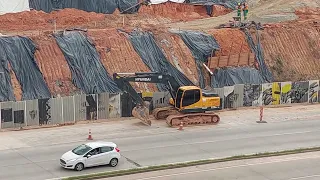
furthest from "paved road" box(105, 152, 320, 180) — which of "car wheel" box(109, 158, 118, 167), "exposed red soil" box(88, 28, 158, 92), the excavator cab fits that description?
"exposed red soil" box(88, 28, 158, 92)

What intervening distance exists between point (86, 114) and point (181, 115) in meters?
6.17

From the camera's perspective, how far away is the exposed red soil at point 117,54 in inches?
1778

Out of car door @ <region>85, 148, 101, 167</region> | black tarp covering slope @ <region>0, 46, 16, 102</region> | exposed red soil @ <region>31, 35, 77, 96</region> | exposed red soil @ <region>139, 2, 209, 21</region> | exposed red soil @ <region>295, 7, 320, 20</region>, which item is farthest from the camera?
exposed red soil @ <region>139, 2, 209, 21</region>

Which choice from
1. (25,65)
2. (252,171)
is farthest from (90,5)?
(252,171)

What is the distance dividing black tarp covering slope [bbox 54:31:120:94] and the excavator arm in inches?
137

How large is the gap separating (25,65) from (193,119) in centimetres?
1228

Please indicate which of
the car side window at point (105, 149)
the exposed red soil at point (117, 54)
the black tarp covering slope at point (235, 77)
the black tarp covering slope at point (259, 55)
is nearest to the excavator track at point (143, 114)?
the exposed red soil at point (117, 54)

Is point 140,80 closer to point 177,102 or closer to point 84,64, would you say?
point 177,102

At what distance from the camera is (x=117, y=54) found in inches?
1821

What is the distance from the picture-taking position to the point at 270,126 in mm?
40406

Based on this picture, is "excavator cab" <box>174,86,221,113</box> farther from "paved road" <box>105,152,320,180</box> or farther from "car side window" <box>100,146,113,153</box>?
"car side window" <box>100,146,113,153</box>

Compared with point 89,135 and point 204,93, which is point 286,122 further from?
point 89,135

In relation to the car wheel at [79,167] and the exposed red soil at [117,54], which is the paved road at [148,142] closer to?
the car wheel at [79,167]

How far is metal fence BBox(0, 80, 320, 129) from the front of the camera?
37375 mm
